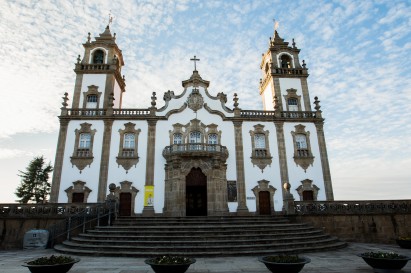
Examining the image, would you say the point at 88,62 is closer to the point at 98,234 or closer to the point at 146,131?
the point at 146,131

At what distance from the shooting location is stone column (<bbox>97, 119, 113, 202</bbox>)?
67.2ft

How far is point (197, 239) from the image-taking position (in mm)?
12375

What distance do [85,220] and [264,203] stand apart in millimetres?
13202

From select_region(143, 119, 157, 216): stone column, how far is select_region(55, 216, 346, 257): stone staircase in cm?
483

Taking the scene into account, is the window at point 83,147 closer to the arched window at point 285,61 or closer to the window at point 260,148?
the window at point 260,148

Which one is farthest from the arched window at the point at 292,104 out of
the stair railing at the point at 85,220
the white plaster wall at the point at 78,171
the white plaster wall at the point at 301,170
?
the stair railing at the point at 85,220

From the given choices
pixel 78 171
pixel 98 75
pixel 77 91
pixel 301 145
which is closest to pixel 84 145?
pixel 78 171

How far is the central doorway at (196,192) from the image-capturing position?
21.2 m

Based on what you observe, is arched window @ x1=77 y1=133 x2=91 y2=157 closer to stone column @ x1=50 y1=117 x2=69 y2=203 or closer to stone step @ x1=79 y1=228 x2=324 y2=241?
stone column @ x1=50 y1=117 x2=69 y2=203

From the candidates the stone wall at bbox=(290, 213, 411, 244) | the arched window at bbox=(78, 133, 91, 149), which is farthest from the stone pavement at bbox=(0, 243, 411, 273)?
the arched window at bbox=(78, 133, 91, 149)

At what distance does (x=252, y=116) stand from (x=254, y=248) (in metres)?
14.0

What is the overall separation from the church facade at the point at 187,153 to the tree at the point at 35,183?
22.2 meters

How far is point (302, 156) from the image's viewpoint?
2259 cm

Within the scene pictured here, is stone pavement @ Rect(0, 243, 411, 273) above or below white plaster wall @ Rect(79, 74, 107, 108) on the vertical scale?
below
